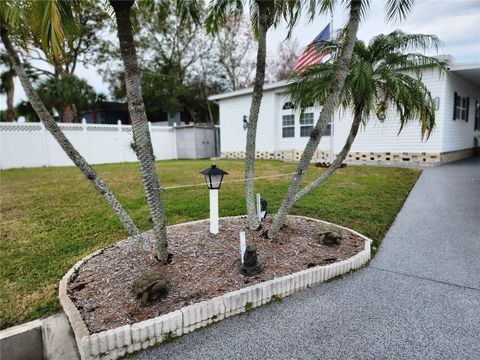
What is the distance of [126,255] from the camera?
3.16 meters

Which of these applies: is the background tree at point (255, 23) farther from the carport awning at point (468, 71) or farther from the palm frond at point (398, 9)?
the carport awning at point (468, 71)

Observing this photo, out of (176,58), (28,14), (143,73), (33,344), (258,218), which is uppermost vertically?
(176,58)

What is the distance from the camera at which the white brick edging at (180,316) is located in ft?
6.45

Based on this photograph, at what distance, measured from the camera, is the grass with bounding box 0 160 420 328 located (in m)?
2.90

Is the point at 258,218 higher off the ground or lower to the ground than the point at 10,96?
lower

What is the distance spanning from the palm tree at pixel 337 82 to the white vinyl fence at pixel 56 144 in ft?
25.7


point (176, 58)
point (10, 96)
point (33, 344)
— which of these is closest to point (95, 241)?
point (33, 344)

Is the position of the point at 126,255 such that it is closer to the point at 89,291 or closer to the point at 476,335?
the point at 89,291

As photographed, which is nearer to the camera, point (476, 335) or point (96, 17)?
point (476, 335)

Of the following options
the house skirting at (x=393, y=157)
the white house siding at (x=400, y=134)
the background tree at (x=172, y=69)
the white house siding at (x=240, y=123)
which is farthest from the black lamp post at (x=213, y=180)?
the background tree at (x=172, y=69)

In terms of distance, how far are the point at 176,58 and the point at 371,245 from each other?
20335 mm

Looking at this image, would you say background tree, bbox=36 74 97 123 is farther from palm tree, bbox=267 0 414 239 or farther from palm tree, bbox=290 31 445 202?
palm tree, bbox=267 0 414 239

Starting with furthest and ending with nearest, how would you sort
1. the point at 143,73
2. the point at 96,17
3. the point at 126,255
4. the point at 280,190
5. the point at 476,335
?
1. the point at 143,73
2. the point at 96,17
3. the point at 280,190
4. the point at 126,255
5. the point at 476,335

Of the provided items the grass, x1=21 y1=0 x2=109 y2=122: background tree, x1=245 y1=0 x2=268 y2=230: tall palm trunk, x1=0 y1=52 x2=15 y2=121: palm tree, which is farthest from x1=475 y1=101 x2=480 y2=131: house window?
x1=0 y1=52 x2=15 y2=121: palm tree
